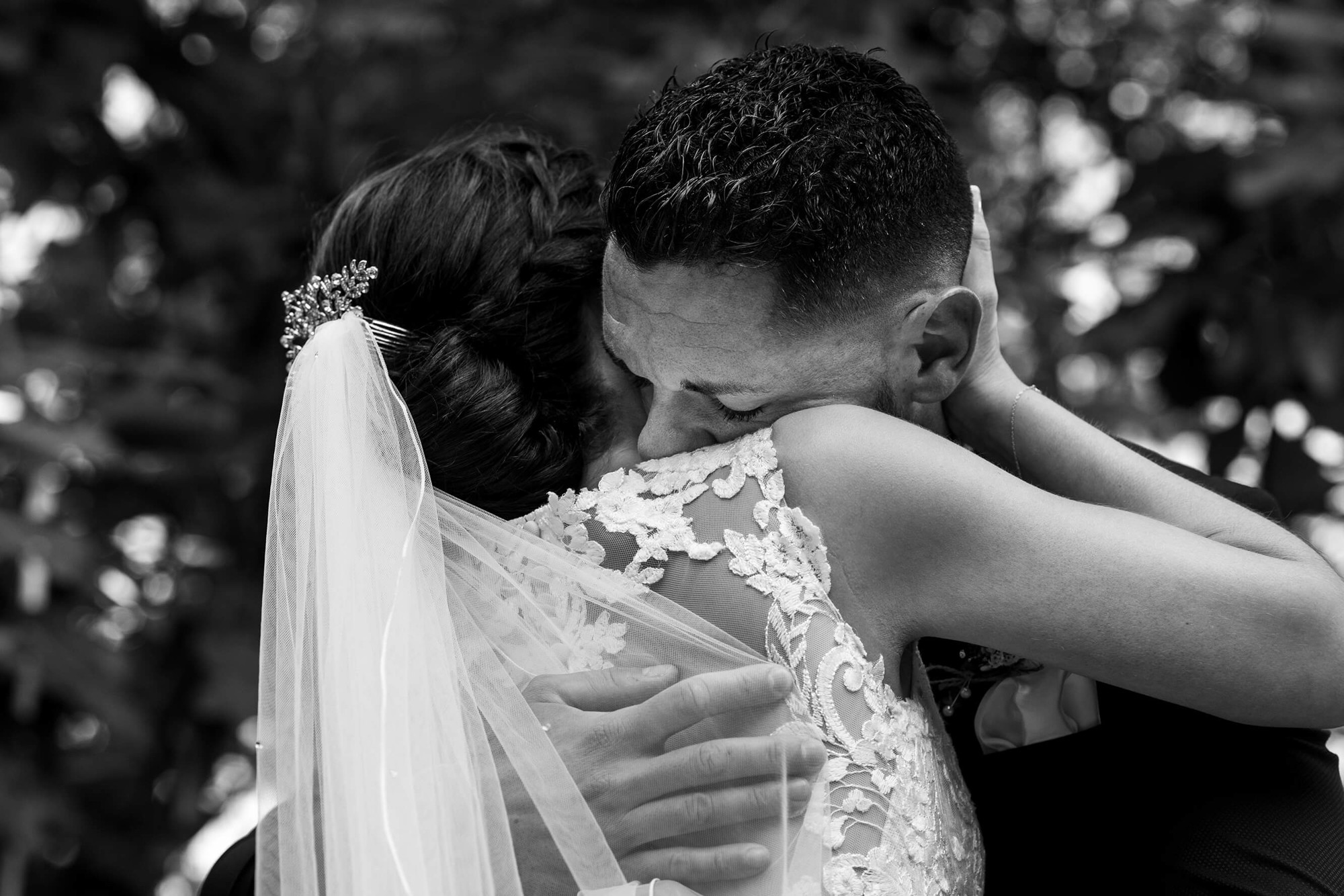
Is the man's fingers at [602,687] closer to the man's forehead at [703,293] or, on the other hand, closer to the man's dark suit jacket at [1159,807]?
the man's forehead at [703,293]

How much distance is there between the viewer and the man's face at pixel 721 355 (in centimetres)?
187

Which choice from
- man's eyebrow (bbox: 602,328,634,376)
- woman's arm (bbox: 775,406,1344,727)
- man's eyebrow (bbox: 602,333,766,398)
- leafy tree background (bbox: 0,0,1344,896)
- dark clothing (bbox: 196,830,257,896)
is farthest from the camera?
leafy tree background (bbox: 0,0,1344,896)

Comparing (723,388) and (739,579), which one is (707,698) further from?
(723,388)

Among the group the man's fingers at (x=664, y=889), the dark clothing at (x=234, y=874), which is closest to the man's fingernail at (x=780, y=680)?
the man's fingers at (x=664, y=889)

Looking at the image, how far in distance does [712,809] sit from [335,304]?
108 centimetres

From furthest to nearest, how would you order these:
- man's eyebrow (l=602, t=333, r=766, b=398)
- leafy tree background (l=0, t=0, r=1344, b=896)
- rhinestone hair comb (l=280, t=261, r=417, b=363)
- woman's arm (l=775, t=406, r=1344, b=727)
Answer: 1. leafy tree background (l=0, t=0, r=1344, b=896)
2. rhinestone hair comb (l=280, t=261, r=417, b=363)
3. man's eyebrow (l=602, t=333, r=766, b=398)
4. woman's arm (l=775, t=406, r=1344, b=727)

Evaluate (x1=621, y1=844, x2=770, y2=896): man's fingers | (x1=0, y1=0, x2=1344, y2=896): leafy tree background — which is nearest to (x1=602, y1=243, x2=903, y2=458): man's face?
(x1=621, y1=844, x2=770, y2=896): man's fingers

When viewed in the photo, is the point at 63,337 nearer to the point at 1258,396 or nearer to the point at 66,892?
the point at 66,892

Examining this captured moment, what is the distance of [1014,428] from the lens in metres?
2.28

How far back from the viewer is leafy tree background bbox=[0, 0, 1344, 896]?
4180 millimetres

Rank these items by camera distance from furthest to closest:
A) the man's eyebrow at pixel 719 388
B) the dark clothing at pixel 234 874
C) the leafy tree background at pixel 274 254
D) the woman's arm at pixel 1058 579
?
the leafy tree background at pixel 274 254 < the dark clothing at pixel 234 874 < the man's eyebrow at pixel 719 388 < the woman's arm at pixel 1058 579

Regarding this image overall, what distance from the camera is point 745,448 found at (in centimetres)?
192

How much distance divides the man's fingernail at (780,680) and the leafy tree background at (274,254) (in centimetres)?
278

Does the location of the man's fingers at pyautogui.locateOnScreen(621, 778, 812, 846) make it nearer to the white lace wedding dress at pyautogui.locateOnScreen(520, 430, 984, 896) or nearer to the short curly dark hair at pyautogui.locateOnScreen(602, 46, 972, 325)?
the white lace wedding dress at pyautogui.locateOnScreen(520, 430, 984, 896)
